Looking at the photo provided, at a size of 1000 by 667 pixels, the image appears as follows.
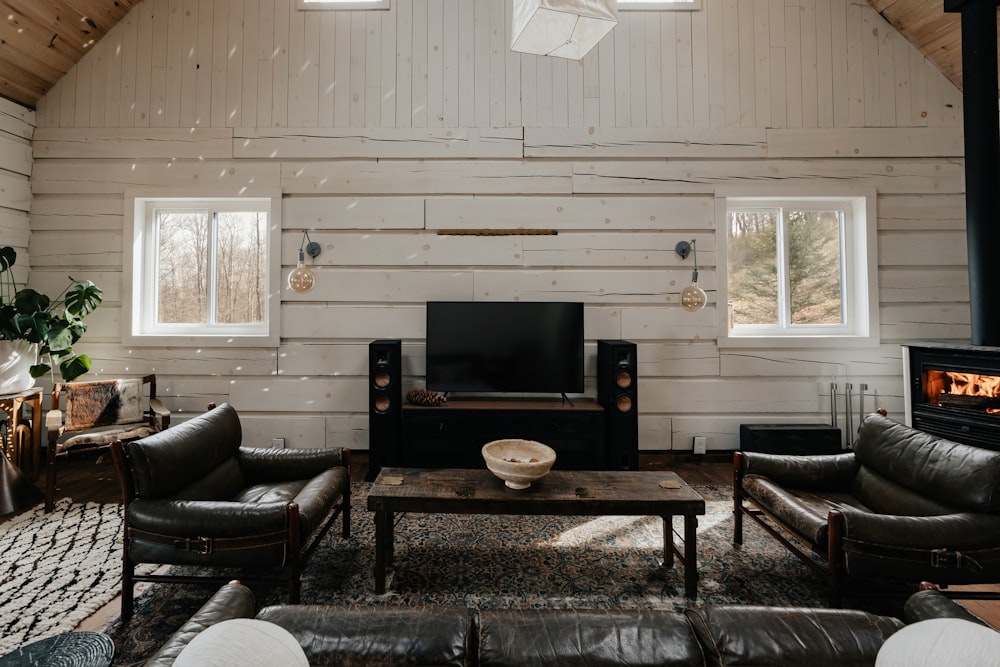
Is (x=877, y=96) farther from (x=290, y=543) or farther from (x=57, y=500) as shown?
(x=57, y=500)

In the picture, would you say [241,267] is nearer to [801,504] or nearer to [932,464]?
[801,504]

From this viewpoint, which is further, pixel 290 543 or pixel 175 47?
pixel 175 47

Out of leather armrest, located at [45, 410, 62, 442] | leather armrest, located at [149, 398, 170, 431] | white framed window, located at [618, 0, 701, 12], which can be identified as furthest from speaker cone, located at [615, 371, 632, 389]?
leather armrest, located at [45, 410, 62, 442]

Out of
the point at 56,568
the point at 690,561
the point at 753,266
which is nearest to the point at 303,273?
the point at 56,568

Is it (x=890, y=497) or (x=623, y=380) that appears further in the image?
(x=623, y=380)

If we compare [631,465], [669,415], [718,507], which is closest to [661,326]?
[669,415]

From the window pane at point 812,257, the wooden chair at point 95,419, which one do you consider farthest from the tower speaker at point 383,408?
the window pane at point 812,257

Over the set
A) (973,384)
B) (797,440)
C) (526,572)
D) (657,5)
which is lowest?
(526,572)

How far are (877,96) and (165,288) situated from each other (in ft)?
A: 21.7

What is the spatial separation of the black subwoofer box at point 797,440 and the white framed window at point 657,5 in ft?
12.2

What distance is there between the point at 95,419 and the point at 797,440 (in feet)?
17.7

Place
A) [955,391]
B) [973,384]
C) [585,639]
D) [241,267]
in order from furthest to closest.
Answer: [241,267] → [955,391] → [973,384] → [585,639]

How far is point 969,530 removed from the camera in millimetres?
1755

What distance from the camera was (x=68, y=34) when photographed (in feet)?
12.4
